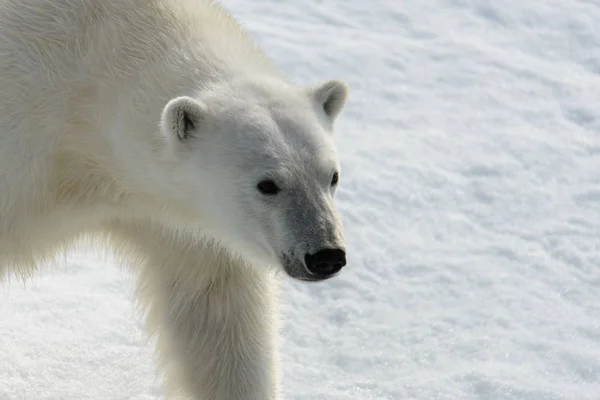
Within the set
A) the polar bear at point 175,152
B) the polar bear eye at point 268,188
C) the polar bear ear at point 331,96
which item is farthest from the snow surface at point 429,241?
the polar bear eye at point 268,188

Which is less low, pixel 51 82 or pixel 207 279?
pixel 51 82

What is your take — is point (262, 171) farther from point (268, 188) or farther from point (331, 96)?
point (331, 96)

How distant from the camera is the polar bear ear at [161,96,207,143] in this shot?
3.75 meters

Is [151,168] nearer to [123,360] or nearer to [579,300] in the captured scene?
[123,360]

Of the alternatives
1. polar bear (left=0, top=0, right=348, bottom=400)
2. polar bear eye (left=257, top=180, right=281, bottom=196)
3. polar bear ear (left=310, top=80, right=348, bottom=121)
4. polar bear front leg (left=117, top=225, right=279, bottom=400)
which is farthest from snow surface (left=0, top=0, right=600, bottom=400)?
polar bear eye (left=257, top=180, right=281, bottom=196)

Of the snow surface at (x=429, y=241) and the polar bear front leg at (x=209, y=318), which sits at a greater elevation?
the polar bear front leg at (x=209, y=318)

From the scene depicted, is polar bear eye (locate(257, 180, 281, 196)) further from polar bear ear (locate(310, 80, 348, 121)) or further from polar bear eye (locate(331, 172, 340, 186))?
polar bear ear (locate(310, 80, 348, 121))

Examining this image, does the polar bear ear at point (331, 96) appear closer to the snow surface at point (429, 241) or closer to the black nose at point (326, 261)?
the black nose at point (326, 261)

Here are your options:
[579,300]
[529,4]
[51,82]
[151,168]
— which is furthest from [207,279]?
[529,4]

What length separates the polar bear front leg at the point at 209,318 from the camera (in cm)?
446

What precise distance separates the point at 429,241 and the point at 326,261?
2780mm

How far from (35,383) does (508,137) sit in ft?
11.9

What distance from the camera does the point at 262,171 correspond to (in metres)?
3.72

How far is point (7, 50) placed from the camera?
409cm
